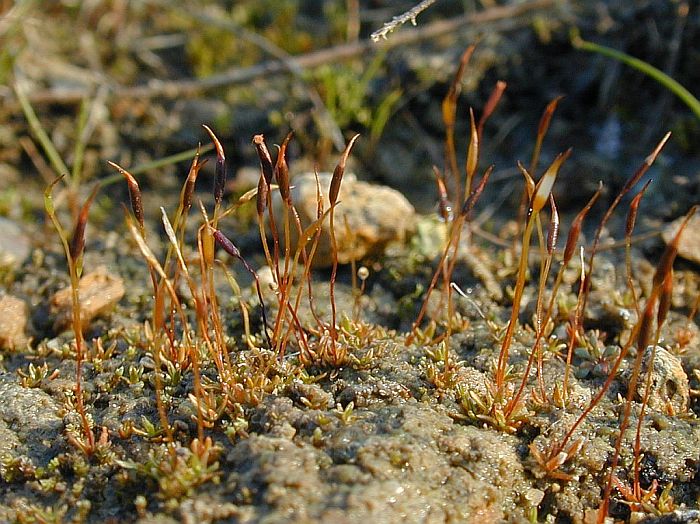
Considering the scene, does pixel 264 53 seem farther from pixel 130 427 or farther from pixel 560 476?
pixel 560 476

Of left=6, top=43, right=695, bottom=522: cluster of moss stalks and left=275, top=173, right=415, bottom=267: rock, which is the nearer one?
left=6, top=43, right=695, bottom=522: cluster of moss stalks

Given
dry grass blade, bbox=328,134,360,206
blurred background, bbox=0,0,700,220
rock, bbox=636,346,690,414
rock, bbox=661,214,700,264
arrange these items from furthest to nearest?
1. blurred background, bbox=0,0,700,220
2. rock, bbox=661,214,700,264
3. rock, bbox=636,346,690,414
4. dry grass blade, bbox=328,134,360,206

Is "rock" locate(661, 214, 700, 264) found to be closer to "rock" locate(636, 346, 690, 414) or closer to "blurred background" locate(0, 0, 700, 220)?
"blurred background" locate(0, 0, 700, 220)

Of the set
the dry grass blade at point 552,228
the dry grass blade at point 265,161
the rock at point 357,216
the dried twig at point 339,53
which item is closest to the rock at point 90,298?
the rock at point 357,216

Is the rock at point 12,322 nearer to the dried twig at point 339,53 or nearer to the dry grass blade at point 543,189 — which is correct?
the dried twig at point 339,53

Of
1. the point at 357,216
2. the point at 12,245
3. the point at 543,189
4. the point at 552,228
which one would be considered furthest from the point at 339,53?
the point at 543,189

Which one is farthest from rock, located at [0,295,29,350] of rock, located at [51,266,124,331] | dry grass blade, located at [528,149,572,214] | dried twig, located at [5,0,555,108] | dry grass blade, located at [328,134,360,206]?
dry grass blade, located at [528,149,572,214]

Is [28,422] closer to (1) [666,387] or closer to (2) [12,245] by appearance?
(2) [12,245]
